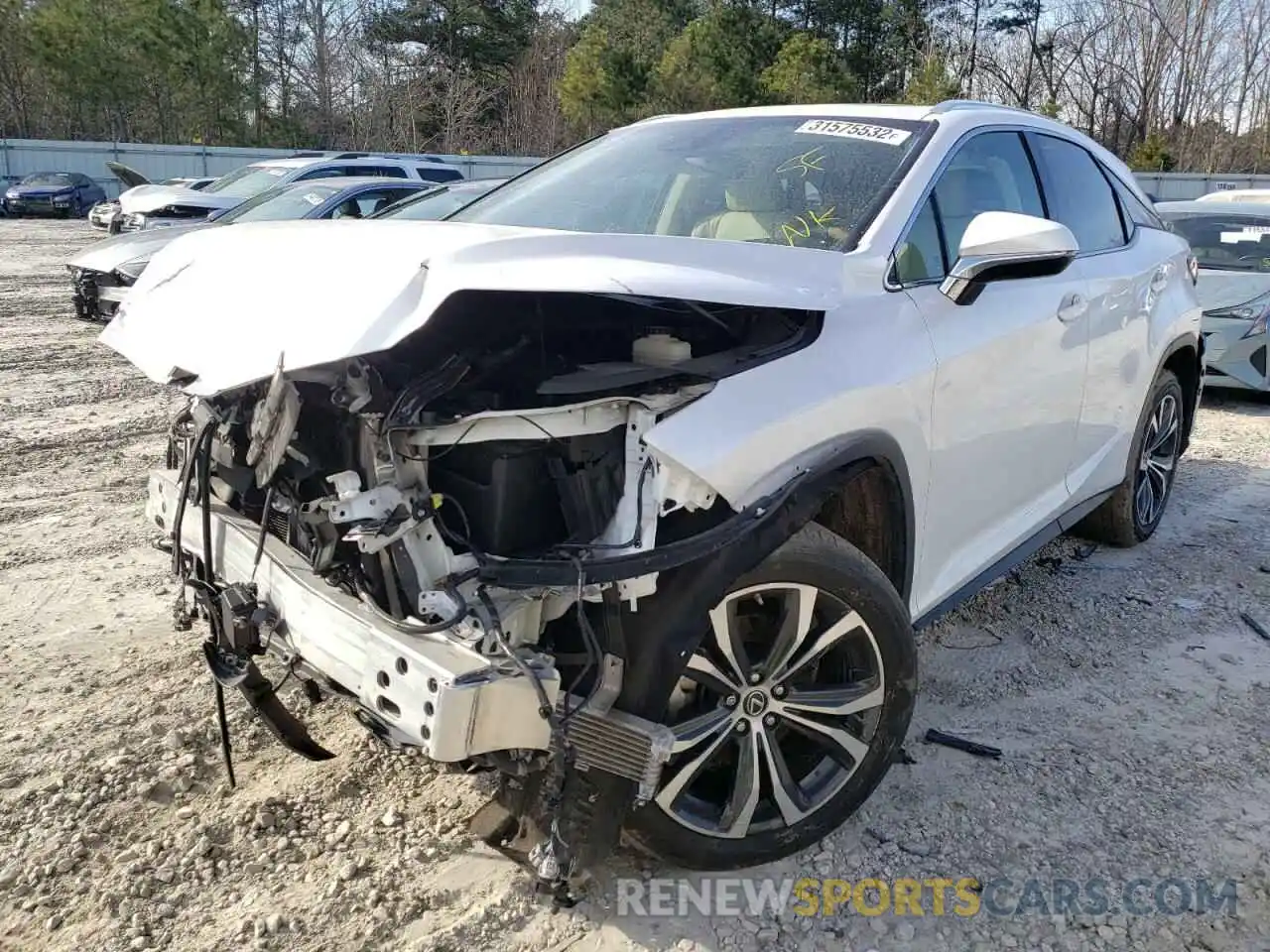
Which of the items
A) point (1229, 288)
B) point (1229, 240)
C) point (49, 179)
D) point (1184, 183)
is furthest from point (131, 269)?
point (1184, 183)

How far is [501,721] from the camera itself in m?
2.19

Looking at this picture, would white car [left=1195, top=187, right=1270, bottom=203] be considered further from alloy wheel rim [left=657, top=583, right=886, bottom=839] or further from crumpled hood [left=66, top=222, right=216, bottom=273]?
alloy wheel rim [left=657, top=583, right=886, bottom=839]

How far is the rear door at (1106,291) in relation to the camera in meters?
4.09

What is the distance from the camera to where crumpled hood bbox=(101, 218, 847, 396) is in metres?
2.22

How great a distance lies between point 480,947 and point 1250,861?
203cm

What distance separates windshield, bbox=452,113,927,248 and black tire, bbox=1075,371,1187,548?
2217 mm

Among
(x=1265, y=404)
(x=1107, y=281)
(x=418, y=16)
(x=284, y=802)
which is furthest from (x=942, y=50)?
Result: (x=284, y=802)

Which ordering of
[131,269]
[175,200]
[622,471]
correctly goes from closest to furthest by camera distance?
[622,471] → [131,269] → [175,200]

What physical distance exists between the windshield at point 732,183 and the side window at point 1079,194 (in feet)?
3.17

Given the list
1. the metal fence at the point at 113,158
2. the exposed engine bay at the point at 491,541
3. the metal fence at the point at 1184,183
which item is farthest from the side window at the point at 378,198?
the metal fence at the point at 1184,183

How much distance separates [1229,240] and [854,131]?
707 centimetres

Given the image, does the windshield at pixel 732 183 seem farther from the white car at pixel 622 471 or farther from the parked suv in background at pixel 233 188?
the parked suv in background at pixel 233 188

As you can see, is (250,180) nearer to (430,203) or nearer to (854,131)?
(430,203)

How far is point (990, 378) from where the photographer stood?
129 inches
